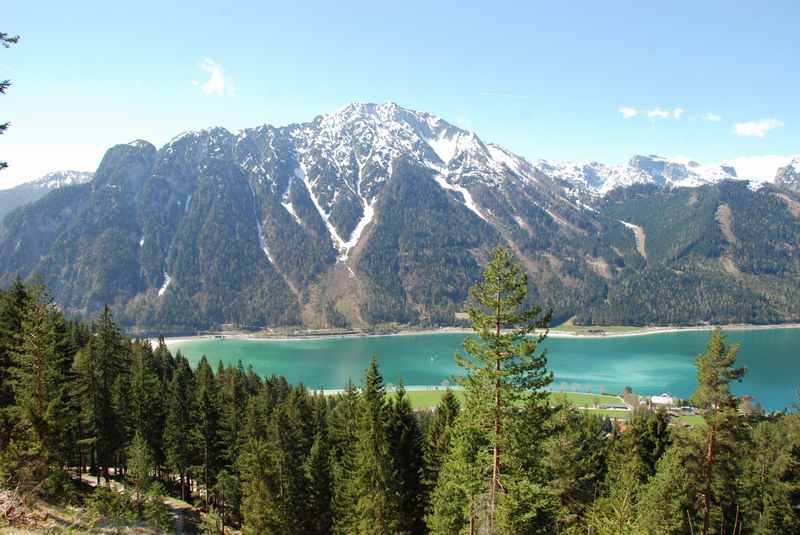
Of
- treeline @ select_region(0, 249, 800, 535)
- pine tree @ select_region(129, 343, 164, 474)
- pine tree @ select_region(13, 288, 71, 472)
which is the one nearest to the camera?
treeline @ select_region(0, 249, 800, 535)

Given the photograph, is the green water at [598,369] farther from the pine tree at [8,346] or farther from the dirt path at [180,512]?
the pine tree at [8,346]

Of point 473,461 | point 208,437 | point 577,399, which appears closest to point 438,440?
point 473,461

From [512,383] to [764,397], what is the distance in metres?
142

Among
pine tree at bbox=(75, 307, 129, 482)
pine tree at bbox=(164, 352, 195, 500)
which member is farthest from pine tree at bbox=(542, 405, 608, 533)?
pine tree at bbox=(75, 307, 129, 482)

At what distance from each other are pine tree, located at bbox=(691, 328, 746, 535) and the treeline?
2.5 inches

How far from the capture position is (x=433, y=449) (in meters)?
31.2

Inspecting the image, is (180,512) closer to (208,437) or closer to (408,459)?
(208,437)

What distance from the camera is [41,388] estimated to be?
24.8 meters

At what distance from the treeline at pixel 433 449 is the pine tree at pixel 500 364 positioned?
55 millimetres

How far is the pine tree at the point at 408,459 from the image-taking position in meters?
31.7

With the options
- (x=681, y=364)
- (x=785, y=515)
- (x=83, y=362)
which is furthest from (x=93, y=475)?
(x=681, y=364)

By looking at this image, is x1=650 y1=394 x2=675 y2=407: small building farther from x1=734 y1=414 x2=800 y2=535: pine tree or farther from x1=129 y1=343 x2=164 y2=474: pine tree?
x1=129 y1=343 x2=164 y2=474: pine tree

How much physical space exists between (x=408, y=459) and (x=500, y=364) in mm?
19043

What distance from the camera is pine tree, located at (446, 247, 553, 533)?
51.1 ft
